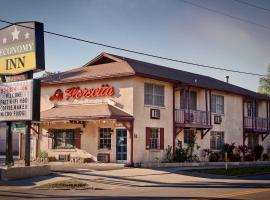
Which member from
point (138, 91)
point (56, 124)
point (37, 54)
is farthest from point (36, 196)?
point (56, 124)

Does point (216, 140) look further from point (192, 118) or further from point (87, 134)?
point (87, 134)

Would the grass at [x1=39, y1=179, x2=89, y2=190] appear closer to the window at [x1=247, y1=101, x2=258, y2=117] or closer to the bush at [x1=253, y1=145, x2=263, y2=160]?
the bush at [x1=253, y1=145, x2=263, y2=160]

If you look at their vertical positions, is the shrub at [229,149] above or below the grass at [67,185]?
above

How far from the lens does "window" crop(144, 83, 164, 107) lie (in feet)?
103

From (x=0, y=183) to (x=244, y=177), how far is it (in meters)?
12.2

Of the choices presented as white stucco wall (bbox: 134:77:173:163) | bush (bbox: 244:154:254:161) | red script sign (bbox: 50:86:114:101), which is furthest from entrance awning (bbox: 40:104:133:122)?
bush (bbox: 244:154:254:161)

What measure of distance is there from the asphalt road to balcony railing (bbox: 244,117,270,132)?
1712 centimetres

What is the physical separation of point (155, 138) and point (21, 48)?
1224 cm

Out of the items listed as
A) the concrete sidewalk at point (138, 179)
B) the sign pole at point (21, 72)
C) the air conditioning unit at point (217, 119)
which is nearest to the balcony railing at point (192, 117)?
the air conditioning unit at point (217, 119)

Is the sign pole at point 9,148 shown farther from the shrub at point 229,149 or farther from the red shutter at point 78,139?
the shrub at point 229,149

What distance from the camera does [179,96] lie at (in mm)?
34656

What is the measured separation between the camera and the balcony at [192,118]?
33406mm

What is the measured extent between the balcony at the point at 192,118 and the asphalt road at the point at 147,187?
22.1 feet

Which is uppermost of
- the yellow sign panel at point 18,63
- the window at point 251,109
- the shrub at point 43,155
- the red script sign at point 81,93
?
the yellow sign panel at point 18,63
